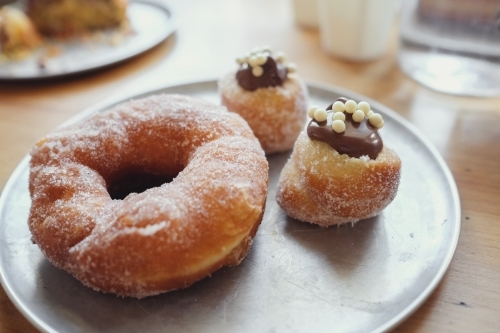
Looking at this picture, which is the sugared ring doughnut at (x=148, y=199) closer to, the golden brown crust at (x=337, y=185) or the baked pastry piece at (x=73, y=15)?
the golden brown crust at (x=337, y=185)

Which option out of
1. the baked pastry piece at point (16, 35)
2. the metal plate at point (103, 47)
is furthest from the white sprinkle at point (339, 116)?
the baked pastry piece at point (16, 35)

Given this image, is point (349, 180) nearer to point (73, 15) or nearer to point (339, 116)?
point (339, 116)

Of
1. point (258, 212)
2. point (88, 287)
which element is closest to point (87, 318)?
point (88, 287)

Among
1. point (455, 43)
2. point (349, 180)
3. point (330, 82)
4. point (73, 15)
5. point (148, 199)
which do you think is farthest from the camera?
point (73, 15)

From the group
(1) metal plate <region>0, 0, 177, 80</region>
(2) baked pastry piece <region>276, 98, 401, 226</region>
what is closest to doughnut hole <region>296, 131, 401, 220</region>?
(2) baked pastry piece <region>276, 98, 401, 226</region>

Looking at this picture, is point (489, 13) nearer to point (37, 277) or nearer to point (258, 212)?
point (258, 212)

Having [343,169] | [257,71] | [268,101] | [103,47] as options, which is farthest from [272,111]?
[103,47]

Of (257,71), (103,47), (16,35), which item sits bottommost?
(103,47)
